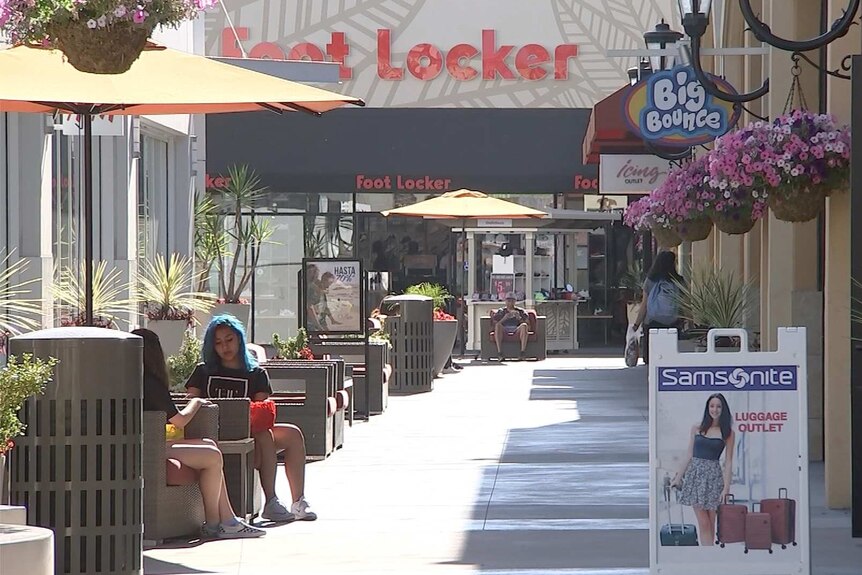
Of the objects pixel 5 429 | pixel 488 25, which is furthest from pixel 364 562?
pixel 488 25

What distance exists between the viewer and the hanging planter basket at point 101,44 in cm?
754

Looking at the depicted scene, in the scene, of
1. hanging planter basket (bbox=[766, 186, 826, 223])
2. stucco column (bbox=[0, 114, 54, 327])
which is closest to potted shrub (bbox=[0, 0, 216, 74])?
hanging planter basket (bbox=[766, 186, 826, 223])

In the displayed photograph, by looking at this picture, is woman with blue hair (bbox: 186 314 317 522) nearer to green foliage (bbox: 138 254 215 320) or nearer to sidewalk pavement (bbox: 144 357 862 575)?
sidewalk pavement (bbox: 144 357 862 575)

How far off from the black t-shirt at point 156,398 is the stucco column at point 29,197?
20.1 feet

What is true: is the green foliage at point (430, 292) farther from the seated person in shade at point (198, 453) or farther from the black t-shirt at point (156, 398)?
the black t-shirt at point (156, 398)

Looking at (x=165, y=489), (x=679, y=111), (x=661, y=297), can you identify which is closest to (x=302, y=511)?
(x=165, y=489)

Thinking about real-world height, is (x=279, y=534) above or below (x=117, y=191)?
below

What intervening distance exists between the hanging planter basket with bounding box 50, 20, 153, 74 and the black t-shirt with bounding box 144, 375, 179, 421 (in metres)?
1.76

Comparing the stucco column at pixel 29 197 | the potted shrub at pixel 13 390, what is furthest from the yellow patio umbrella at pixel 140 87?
the stucco column at pixel 29 197

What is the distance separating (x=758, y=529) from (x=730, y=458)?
0.32 meters

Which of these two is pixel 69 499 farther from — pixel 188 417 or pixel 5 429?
pixel 188 417

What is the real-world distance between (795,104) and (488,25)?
1942 cm

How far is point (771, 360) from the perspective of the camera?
6.44m

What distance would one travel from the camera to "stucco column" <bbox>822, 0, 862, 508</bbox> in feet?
31.0
